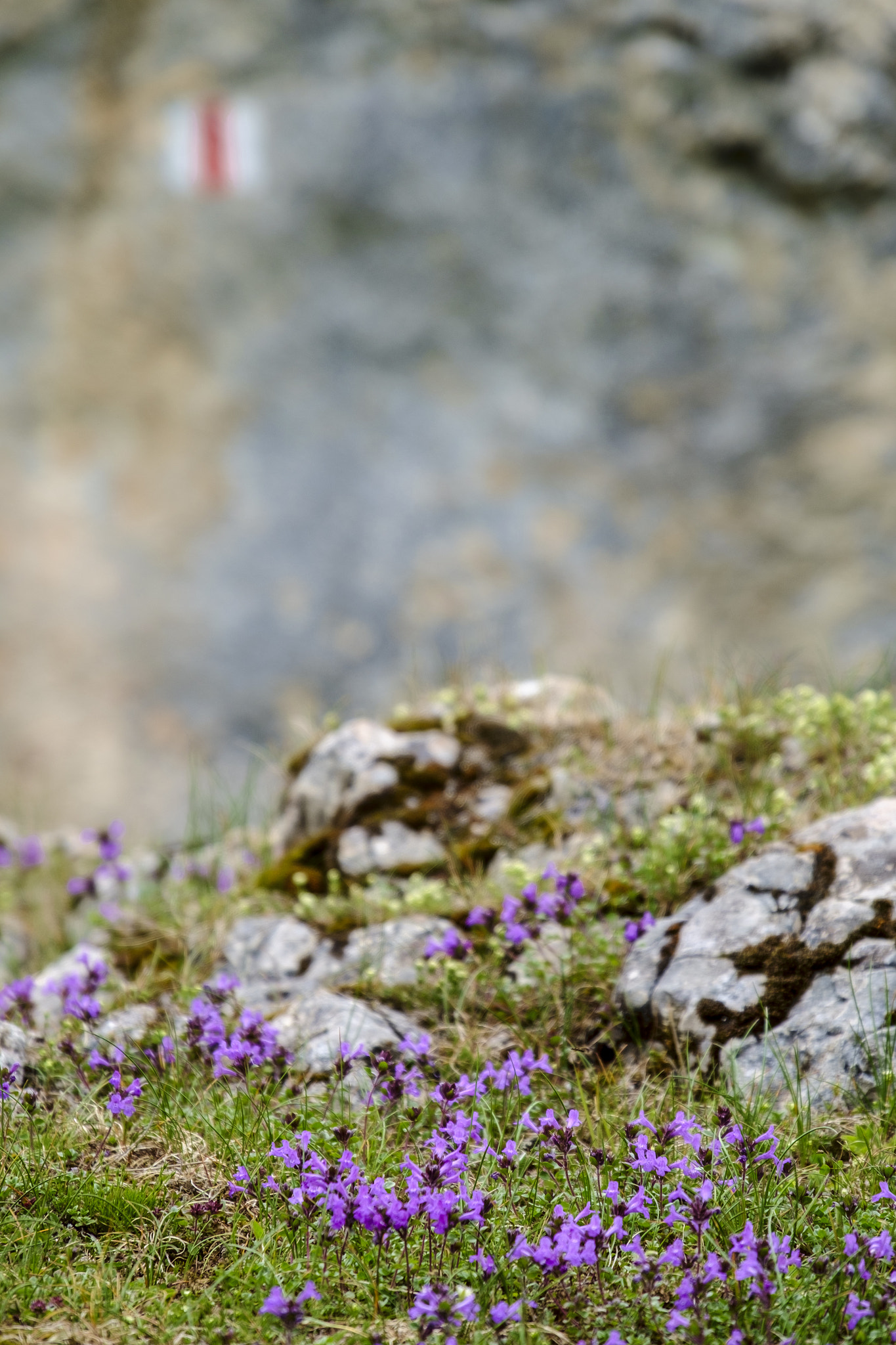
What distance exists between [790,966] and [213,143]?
631 centimetres

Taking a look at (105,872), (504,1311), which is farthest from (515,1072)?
(105,872)

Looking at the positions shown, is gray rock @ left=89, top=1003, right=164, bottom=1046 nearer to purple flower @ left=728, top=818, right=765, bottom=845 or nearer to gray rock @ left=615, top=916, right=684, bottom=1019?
gray rock @ left=615, top=916, right=684, bottom=1019

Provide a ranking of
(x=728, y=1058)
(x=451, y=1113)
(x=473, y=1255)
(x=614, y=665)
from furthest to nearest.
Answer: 1. (x=614, y=665)
2. (x=728, y=1058)
3. (x=451, y=1113)
4. (x=473, y=1255)

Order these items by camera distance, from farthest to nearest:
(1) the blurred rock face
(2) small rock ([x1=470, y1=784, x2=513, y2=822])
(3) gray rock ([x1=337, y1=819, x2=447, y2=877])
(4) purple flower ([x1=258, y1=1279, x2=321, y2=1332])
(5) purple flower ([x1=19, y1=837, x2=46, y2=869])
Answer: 1. (1) the blurred rock face
2. (5) purple flower ([x1=19, y1=837, x2=46, y2=869])
3. (2) small rock ([x1=470, y1=784, x2=513, y2=822])
4. (3) gray rock ([x1=337, y1=819, x2=447, y2=877])
5. (4) purple flower ([x1=258, y1=1279, x2=321, y2=1332])

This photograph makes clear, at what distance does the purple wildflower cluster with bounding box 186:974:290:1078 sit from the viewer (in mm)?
2471

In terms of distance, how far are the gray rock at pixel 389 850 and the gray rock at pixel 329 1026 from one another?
633mm

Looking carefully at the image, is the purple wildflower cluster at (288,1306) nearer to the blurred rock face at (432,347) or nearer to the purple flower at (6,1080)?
the purple flower at (6,1080)

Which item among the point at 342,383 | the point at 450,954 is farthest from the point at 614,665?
the point at 450,954

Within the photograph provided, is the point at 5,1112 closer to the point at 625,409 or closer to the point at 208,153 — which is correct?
the point at 625,409

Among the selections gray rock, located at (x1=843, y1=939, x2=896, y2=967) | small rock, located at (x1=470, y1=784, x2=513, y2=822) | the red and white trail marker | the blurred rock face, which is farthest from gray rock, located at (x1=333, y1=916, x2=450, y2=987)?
the red and white trail marker

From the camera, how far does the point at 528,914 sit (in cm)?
300

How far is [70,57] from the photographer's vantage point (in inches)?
288

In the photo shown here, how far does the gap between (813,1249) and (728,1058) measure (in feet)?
1.87

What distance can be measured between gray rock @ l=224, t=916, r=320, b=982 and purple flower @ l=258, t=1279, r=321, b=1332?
54.2 inches
